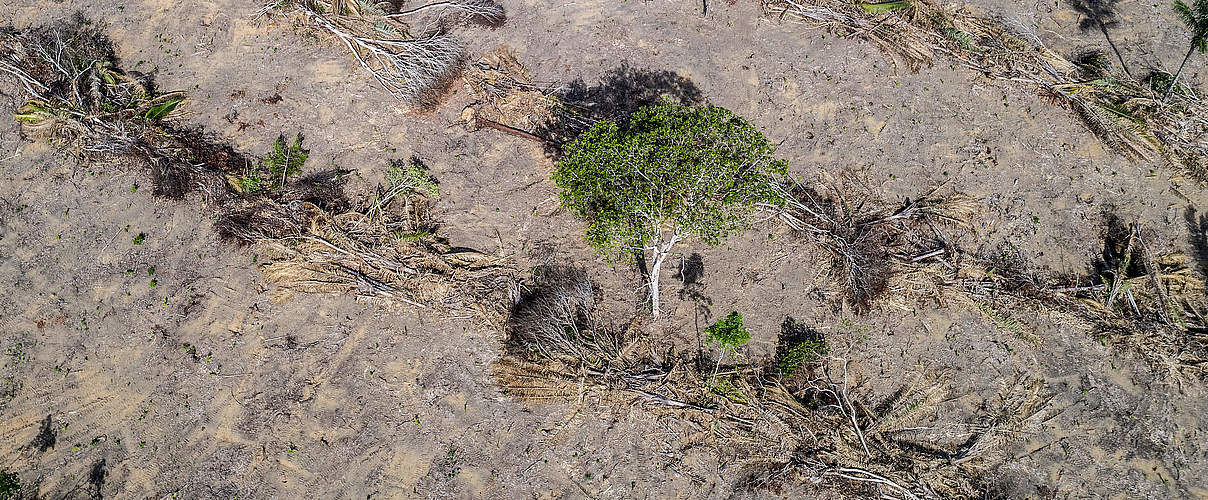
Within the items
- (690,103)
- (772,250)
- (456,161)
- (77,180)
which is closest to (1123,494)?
(772,250)

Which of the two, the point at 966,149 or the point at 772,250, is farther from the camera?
the point at 966,149

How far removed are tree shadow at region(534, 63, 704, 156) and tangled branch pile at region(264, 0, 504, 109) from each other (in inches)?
130

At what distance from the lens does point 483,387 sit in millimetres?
13586

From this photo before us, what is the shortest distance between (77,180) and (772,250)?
55.2 ft

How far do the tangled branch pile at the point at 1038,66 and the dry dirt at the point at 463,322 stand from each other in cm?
52

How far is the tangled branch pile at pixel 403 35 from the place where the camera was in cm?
1738

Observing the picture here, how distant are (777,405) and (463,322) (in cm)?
692

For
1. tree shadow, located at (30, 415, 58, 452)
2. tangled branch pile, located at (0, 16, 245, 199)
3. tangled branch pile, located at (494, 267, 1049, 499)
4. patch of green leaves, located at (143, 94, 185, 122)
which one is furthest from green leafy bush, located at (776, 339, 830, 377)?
patch of green leaves, located at (143, 94, 185, 122)

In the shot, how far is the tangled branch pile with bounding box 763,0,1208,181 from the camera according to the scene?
56.4ft

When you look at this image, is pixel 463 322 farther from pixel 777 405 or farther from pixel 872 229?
pixel 872 229

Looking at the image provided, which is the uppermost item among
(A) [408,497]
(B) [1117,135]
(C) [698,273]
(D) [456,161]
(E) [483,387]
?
(B) [1117,135]

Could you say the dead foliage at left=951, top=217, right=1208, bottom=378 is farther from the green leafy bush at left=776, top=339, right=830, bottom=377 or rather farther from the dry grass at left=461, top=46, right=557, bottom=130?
the dry grass at left=461, top=46, right=557, bottom=130

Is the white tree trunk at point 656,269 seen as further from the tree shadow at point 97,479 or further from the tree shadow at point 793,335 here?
the tree shadow at point 97,479

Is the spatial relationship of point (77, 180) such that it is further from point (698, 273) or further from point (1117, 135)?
point (1117, 135)
